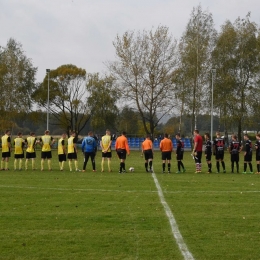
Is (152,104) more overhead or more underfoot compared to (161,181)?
more overhead

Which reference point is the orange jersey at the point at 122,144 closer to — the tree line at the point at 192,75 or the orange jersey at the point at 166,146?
the orange jersey at the point at 166,146

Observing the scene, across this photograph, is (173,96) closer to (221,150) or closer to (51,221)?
(221,150)

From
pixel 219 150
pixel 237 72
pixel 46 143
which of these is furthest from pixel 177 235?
pixel 237 72

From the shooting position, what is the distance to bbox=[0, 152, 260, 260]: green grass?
8141mm

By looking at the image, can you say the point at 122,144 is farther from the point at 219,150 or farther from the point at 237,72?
the point at 237,72

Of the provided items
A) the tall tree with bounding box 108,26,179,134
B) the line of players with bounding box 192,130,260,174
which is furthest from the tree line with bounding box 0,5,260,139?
the line of players with bounding box 192,130,260,174

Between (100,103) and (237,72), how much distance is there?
25.0 meters

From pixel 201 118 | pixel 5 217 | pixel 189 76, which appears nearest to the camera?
pixel 5 217

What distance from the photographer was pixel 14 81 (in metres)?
66.5

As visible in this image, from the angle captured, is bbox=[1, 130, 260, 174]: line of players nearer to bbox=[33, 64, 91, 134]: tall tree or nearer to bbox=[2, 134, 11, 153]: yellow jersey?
bbox=[2, 134, 11, 153]: yellow jersey

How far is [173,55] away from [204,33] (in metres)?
4.75

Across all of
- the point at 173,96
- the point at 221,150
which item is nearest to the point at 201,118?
the point at 173,96

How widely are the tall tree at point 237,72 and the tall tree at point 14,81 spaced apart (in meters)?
24.3

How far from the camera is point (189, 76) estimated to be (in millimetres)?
61312
